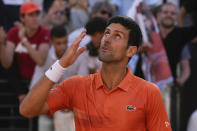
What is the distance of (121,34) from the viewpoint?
13.5 feet

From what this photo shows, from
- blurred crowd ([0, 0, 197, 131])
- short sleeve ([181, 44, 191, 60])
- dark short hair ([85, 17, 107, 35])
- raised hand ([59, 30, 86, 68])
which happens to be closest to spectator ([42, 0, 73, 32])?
blurred crowd ([0, 0, 197, 131])

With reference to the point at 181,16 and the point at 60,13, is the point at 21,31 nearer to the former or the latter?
the point at 60,13

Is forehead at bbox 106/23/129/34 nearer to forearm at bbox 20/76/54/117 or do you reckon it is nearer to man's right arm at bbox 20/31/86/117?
man's right arm at bbox 20/31/86/117

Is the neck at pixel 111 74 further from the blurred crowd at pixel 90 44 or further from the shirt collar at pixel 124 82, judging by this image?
the blurred crowd at pixel 90 44

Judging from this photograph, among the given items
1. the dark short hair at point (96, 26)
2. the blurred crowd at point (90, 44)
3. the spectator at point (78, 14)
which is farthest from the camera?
the spectator at point (78, 14)

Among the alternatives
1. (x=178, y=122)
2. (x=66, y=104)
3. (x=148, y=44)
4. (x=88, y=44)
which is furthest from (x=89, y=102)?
(x=178, y=122)

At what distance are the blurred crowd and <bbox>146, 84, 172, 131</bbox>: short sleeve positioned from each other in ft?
9.59

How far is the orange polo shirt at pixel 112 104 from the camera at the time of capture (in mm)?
3896

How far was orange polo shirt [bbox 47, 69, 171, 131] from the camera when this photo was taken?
390 centimetres

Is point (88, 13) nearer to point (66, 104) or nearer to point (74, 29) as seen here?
point (74, 29)

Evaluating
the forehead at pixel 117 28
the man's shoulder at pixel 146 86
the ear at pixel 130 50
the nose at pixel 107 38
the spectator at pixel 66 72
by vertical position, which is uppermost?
the forehead at pixel 117 28

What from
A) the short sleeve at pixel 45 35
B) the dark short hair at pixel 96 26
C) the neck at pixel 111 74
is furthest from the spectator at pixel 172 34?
the neck at pixel 111 74

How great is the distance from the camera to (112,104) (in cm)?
394

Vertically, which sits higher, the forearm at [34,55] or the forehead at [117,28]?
the forehead at [117,28]
